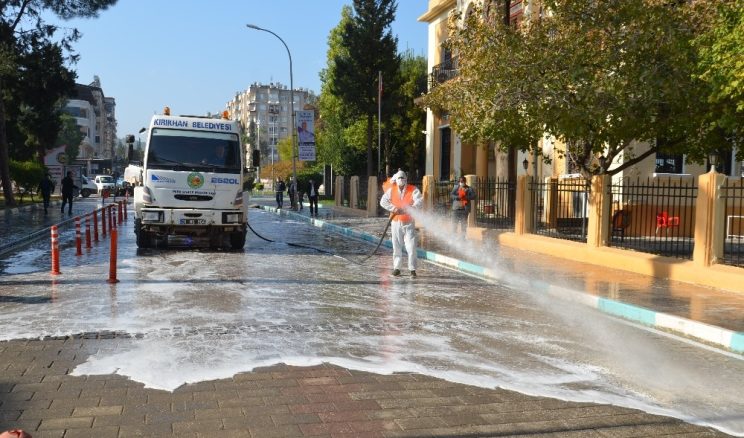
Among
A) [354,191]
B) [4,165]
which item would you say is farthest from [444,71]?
[4,165]

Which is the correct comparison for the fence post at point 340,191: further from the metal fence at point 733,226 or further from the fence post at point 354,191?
the metal fence at point 733,226

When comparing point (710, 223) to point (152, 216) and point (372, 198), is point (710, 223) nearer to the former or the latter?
point (152, 216)

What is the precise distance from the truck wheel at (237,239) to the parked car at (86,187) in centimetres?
4089

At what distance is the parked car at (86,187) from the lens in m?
53.1

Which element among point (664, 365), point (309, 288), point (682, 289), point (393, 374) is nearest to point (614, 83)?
point (682, 289)

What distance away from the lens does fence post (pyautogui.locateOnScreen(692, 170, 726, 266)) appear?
36.9ft

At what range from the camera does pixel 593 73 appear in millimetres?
13398

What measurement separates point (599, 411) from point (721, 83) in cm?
833

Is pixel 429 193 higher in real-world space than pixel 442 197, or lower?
higher

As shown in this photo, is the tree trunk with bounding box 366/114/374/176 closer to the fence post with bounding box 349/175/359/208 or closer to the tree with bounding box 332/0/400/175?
the tree with bounding box 332/0/400/175

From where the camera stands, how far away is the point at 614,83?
42.4 ft

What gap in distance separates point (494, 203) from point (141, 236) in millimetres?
9871

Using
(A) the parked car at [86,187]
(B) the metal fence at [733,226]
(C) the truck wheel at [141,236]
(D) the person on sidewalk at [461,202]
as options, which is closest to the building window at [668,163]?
(B) the metal fence at [733,226]

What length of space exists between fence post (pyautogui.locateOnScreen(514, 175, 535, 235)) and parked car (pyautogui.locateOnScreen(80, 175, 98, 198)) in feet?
142
